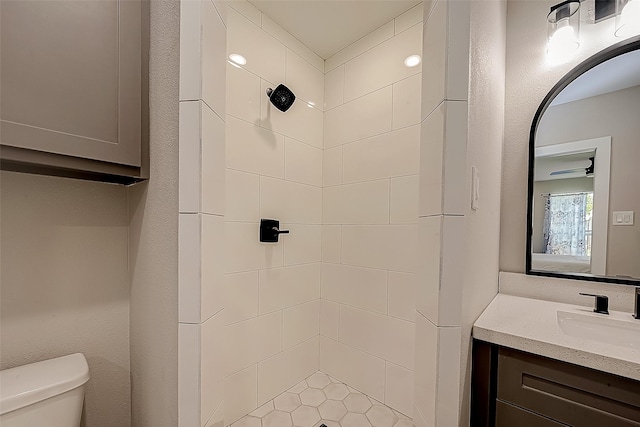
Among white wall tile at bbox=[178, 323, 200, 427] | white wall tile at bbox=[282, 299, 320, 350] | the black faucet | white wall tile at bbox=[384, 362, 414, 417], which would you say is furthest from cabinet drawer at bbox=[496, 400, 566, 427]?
white wall tile at bbox=[282, 299, 320, 350]

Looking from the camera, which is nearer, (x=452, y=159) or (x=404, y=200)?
(x=452, y=159)

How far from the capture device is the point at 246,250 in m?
1.53

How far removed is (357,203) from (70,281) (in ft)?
4.74

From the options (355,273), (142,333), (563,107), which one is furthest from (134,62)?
(563,107)

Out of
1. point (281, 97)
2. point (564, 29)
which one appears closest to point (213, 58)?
point (281, 97)

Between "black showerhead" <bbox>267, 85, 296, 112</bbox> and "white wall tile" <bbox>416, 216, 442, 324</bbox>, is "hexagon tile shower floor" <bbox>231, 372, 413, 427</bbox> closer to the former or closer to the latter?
"white wall tile" <bbox>416, 216, 442, 324</bbox>

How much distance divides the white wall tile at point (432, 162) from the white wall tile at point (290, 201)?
966 millimetres

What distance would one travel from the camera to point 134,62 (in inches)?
35.9

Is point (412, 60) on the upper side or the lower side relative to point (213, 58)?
upper

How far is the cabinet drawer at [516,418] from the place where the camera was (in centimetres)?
79

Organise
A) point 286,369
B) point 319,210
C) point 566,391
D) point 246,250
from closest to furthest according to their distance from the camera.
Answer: point 566,391 < point 246,250 < point 286,369 < point 319,210

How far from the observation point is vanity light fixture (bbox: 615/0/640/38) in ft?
3.64

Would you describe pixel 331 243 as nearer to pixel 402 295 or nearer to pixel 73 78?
pixel 402 295

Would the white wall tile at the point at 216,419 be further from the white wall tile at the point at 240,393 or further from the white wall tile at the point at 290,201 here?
the white wall tile at the point at 290,201
